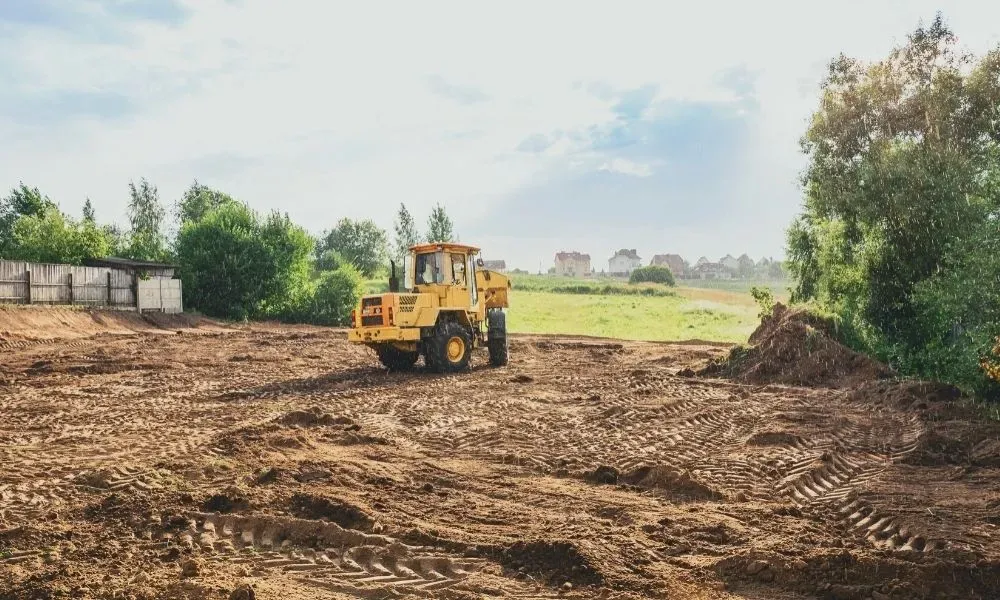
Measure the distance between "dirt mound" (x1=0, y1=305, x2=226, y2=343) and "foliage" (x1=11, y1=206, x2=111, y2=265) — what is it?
22.3 feet

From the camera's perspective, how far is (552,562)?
228 inches

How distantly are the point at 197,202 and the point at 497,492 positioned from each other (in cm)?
8579

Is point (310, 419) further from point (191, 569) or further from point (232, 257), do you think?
point (232, 257)

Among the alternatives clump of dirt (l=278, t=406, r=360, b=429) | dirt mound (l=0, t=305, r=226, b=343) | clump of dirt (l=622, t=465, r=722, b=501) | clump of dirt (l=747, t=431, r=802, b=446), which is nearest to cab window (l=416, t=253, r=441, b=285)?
clump of dirt (l=278, t=406, r=360, b=429)

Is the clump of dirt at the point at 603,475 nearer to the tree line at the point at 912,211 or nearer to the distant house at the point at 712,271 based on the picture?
the tree line at the point at 912,211

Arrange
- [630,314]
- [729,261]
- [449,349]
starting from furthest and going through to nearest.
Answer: [729,261] < [630,314] < [449,349]

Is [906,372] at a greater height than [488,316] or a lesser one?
lesser

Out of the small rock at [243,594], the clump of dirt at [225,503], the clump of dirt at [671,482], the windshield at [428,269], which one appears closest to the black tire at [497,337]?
the windshield at [428,269]

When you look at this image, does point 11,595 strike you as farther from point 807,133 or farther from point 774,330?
point 807,133

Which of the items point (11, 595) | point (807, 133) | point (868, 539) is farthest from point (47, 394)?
point (807, 133)

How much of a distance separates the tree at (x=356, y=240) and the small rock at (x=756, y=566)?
97071 mm

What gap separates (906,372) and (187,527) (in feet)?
54.0

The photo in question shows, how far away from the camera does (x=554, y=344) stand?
28344mm

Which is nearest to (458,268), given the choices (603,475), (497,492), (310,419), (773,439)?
(310,419)
